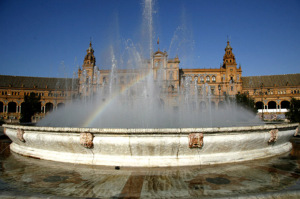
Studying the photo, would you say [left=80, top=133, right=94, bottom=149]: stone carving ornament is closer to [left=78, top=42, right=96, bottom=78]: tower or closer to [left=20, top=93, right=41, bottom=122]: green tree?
[left=20, top=93, right=41, bottom=122]: green tree

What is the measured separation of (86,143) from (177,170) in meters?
2.19

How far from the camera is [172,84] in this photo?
57625 mm

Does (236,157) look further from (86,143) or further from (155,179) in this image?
(86,143)

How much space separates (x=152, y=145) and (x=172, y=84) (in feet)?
176

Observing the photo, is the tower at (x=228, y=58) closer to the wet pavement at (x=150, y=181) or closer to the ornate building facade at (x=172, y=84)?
the ornate building facade at (x=172, y=84)

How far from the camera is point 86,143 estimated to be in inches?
186

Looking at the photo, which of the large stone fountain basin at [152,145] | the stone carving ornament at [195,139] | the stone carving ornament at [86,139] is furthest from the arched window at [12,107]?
the stone carving ornament at [195,139]

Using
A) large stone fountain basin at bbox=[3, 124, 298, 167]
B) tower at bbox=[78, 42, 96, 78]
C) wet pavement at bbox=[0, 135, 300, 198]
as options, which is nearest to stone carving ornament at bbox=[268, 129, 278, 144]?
large stone fountain basin at bbox=[3, 124, 298, 167]

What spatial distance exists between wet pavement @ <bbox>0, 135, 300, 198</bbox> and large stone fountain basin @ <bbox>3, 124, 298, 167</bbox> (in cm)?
20

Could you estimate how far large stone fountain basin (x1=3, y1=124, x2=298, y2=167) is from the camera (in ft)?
15.1

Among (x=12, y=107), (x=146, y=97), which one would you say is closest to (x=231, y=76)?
(x=146, y=97)

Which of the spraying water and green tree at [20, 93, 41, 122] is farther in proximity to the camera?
green tree at [20, 93, 41, 122]

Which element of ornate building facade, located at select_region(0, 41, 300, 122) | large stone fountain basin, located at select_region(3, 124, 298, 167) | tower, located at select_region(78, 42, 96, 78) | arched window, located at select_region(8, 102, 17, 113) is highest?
tower, located at select_region(78, 42, 96, 78)

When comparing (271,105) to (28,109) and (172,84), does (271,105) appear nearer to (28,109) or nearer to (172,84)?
(172,84)
